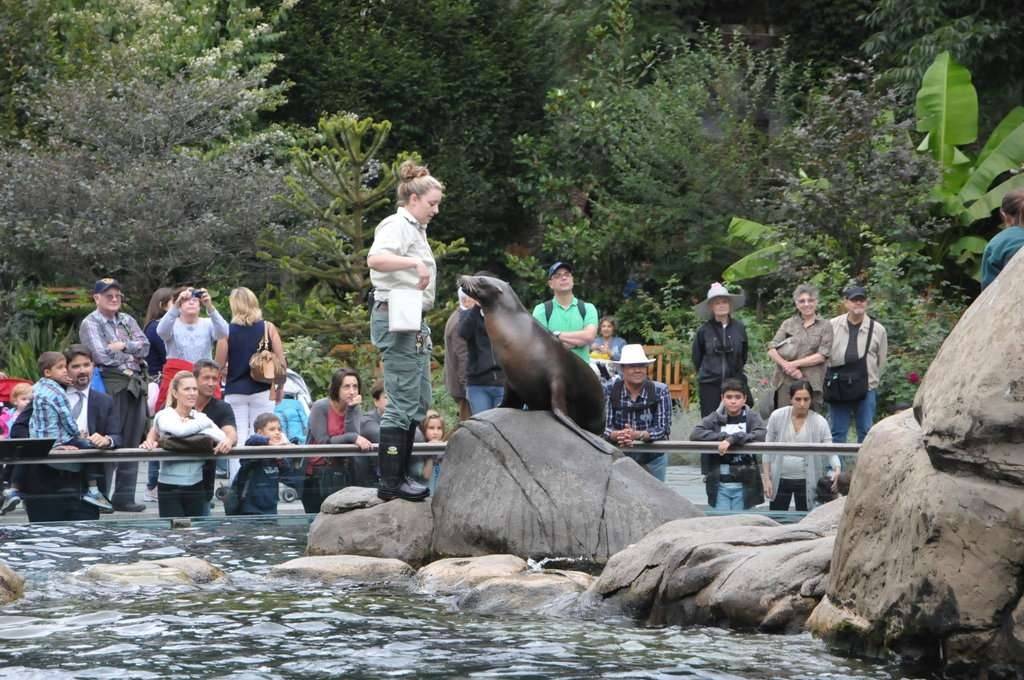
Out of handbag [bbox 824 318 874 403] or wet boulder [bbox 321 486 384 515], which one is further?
handbag [bbox 824 318 874 403]

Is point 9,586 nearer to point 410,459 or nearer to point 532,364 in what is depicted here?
point 410,459

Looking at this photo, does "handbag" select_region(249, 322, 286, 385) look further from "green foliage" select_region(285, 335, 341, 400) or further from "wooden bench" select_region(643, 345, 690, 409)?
"wooden bench" select_region(643, 345, 690, 409)

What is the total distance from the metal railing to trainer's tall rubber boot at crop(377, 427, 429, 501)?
0.45 m

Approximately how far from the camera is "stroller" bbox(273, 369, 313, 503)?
39.5 ft

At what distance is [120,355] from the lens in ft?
44.7

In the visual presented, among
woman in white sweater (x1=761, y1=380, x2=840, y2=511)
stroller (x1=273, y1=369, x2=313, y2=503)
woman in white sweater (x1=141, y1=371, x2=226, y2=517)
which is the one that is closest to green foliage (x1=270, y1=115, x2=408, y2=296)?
stroller (x1=273, y1=369, x2=313, y2=503)

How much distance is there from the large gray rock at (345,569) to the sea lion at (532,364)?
5.44 ft

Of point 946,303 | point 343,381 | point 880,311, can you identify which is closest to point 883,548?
point 343,381

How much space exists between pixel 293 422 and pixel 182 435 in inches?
93.5

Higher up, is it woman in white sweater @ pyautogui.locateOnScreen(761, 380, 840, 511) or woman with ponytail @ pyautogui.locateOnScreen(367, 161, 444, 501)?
woman with ponytail @ pyautogui.locateOnScreen(367, 161, 444, 501)

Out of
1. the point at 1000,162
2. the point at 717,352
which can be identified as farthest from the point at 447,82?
the point at 717,352

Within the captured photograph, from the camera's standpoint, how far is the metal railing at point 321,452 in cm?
1165

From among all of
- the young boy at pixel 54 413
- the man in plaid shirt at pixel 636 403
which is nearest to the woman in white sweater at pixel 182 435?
the young boy at pixel 54 413

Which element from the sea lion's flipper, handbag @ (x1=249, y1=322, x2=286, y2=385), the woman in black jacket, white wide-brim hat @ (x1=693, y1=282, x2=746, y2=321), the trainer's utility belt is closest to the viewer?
the sea lion's flipper
